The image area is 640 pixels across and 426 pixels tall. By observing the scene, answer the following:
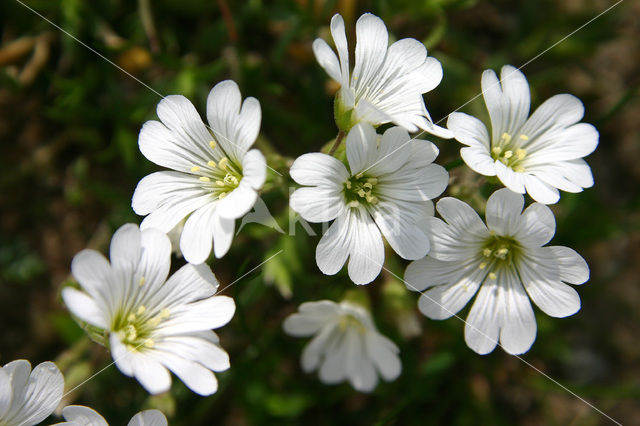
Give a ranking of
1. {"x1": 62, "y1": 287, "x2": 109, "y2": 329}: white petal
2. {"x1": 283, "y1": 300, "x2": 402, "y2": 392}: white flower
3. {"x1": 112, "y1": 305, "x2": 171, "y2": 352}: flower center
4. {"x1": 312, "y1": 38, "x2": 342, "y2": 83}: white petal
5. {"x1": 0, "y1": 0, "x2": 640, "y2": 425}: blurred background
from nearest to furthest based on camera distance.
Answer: {"x1": 62, "y1": 287, "x2": 109, "y2": 329}: white petal < {"x1": 312, "y1": 38, "x2": 342, "y2": 83}: white petal < {"x1": 112, "y1": 305, "x2": 171, "y2": 352}: flower center < {"x1": 283, "y1": 300, "x2": 402, "y2": 392}: white flower < {"x1": 0, "y1": 0, "x2": 640, "y2": 425}: blurred background

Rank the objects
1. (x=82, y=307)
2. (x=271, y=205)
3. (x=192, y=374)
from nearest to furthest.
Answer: (x=82, y=307) → (x=192, y=374) → (x=271, y=205)

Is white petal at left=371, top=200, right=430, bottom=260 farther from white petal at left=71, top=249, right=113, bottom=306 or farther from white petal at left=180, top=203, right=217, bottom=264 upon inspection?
white petal at left=71, top=249, right=113, bottom=306

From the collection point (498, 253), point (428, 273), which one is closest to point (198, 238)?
point (428, 273)

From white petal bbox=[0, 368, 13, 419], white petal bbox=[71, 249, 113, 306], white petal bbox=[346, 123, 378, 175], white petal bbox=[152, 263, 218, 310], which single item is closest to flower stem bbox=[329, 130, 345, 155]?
white petal bbox=[346, 123, 378, 175]

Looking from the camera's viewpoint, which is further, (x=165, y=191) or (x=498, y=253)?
(x=498, y=253)

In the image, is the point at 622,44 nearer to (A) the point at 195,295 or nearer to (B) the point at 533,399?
(B) the point at 533,399

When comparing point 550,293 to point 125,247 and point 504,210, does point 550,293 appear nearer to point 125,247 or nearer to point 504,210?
point 504,210

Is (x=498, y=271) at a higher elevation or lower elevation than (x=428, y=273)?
lower
